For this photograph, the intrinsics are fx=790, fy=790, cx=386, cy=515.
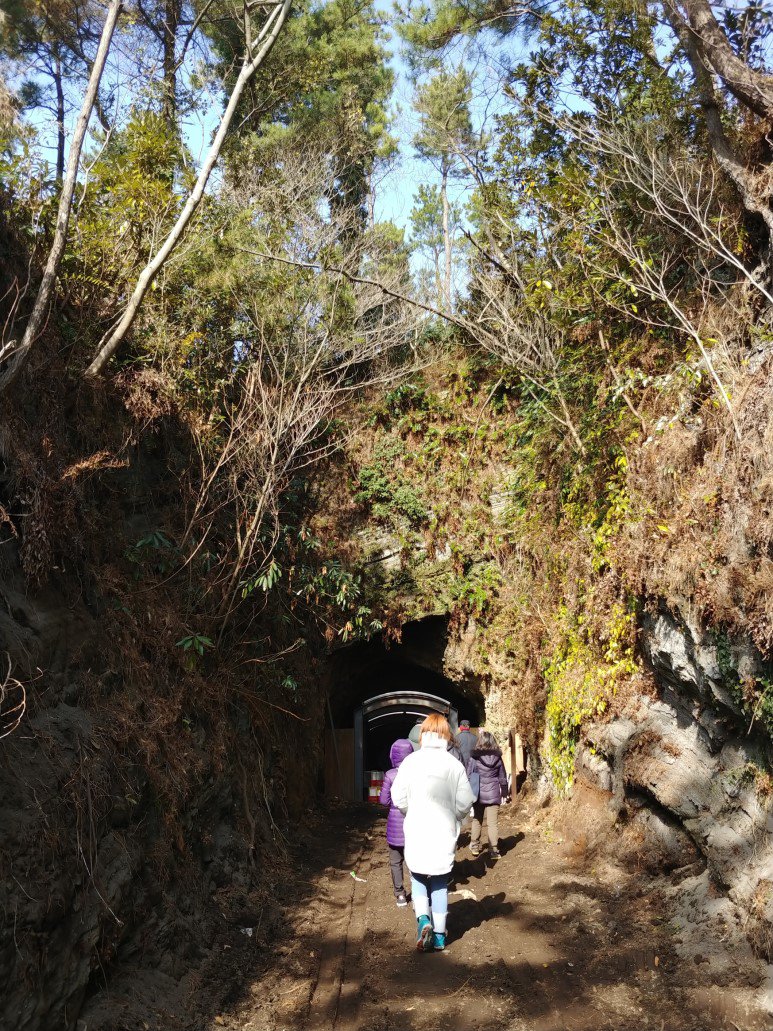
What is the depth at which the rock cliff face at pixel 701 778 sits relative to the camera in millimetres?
5719

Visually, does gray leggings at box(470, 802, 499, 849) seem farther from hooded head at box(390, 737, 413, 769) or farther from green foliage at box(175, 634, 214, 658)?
green foliage at box(175, 634, 214, 658)

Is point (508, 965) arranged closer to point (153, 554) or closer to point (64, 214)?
point (153, 554)

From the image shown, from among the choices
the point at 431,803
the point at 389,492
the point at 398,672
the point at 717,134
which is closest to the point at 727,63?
the point at 717,134

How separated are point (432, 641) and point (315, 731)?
2.75 m

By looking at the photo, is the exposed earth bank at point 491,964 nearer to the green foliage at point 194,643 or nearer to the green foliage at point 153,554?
the green foliage at point 194,643

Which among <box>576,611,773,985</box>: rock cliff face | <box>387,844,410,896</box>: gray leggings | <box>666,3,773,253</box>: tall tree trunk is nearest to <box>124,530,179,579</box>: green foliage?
<box>387,844,410,896</box>: gray leggings

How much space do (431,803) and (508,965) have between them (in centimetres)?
136

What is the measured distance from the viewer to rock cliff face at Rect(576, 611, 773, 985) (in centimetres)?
572

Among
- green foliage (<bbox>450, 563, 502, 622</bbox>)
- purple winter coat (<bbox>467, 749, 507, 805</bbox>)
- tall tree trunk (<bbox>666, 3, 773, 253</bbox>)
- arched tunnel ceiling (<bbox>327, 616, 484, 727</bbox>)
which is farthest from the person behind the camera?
arched tunnel ceiling (<bbox>327, 616, 484, 727</bbox>)

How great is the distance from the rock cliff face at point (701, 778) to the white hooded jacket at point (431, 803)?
199cm

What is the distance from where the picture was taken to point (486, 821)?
9.30 metres

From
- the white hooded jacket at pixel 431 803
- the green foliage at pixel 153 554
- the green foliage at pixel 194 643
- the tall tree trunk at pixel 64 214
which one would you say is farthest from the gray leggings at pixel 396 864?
the tall tree trunk at pixel 64 214

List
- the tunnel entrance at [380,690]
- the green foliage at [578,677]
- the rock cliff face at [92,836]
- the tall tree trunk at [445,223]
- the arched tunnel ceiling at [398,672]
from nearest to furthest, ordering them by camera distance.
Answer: the rock cliff face at [92,836]
the green foliage at [578,677]
the arched tunnel ceiling at [398,672]
the tunnel entrance at [380,690]
the tall tree trunk at [445,223]

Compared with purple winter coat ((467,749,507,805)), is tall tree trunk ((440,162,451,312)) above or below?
above
